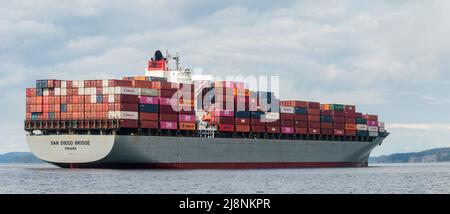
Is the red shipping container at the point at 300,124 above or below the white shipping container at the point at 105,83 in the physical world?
below

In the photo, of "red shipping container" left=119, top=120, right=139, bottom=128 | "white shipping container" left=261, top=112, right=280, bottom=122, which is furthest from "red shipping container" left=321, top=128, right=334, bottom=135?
"red shipping container" left=119, top=120, right=139, bottom=128

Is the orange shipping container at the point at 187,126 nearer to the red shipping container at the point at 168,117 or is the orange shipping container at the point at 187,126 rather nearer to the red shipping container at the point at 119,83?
the red shipping container at the point at 168,117

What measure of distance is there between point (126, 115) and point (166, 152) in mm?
7222

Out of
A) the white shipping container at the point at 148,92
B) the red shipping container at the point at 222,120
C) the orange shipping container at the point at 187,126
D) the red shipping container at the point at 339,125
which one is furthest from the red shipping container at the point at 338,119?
the white shipping container at the point at 148,92

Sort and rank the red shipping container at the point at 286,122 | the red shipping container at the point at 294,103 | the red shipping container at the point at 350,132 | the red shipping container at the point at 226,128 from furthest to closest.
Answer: the red shipping container at the point at 350,132 < the red shipping container at the point at 294,103 < the red shipping container at the point at 286,122 < the red shipping container at the point at 226,128

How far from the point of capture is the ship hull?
82.6m

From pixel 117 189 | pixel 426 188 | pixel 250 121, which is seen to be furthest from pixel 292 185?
pixel 250 121

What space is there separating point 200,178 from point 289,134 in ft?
131

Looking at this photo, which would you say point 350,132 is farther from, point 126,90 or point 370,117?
point 126,90

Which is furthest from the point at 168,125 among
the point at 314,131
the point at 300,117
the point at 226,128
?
the point at 314,131

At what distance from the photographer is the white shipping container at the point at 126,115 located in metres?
81.4

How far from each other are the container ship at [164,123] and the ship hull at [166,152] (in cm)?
11

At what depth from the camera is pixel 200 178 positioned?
222 ft
